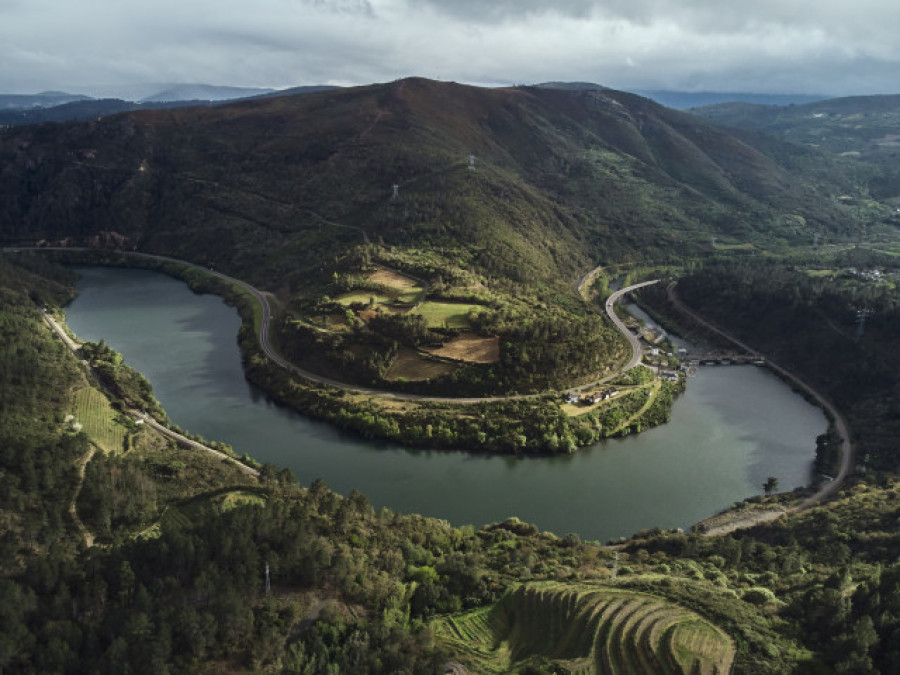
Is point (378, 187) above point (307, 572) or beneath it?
above

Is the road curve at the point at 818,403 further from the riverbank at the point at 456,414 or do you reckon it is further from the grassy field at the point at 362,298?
the grassy field at the point at 362,298

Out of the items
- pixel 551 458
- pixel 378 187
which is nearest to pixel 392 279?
pixel 551 458

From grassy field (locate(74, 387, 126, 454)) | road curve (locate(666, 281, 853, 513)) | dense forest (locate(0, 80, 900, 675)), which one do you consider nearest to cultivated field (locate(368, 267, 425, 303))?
dense forest (locate(0, 80, 900, 675))

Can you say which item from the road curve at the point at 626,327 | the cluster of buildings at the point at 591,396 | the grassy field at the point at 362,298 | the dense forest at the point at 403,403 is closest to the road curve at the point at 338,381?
the road curve at the point at 626,327

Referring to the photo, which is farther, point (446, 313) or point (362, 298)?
point (362, 298)

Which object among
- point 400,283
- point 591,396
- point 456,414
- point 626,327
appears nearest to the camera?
point 456,414

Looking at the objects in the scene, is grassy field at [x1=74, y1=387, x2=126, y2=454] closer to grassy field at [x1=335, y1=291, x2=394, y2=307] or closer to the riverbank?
the riverbank

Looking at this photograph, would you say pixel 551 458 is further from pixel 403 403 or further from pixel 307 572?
pixel 307 572
